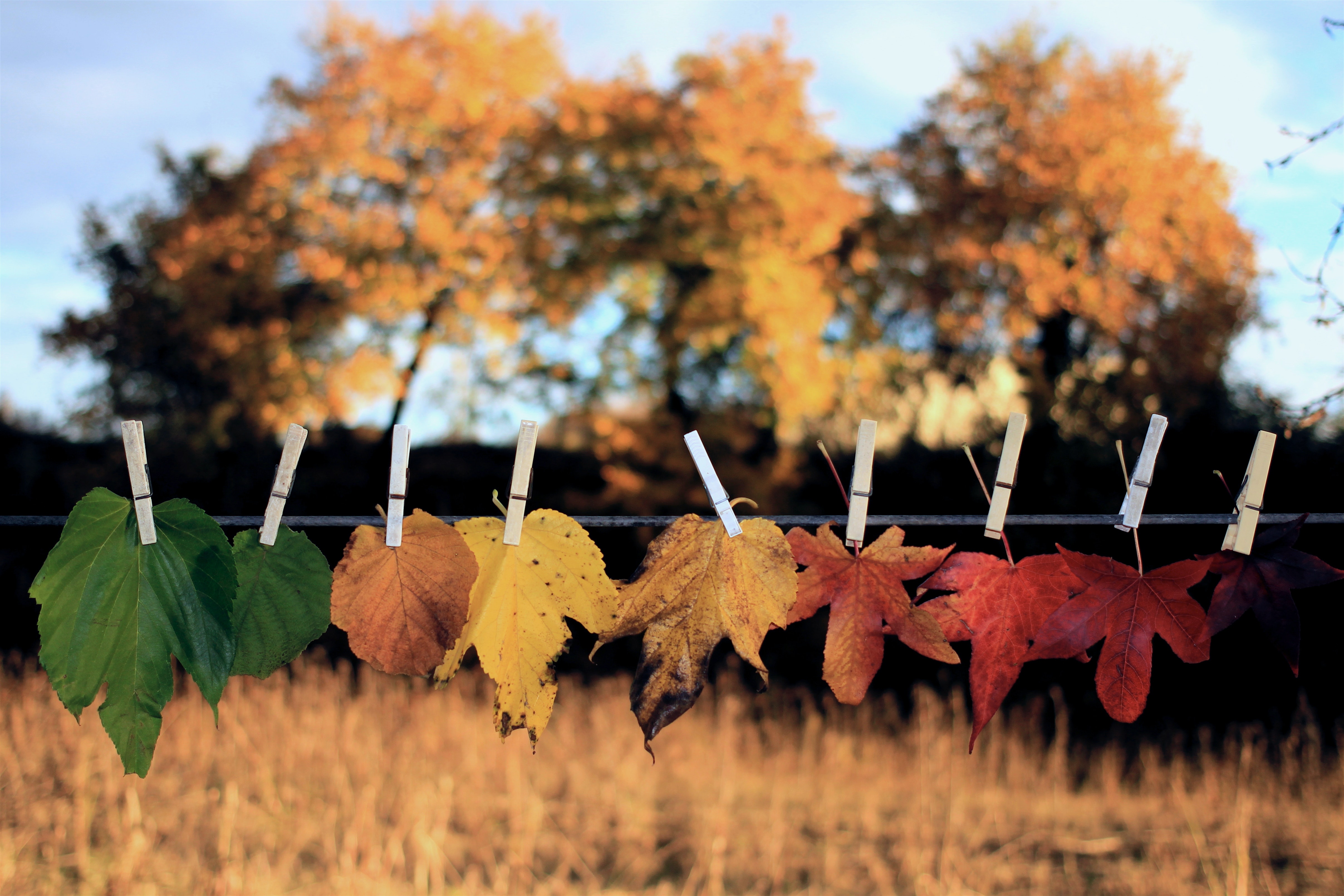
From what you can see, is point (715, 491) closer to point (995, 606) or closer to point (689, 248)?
point (995, 606)

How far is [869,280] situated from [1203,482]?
580 cm

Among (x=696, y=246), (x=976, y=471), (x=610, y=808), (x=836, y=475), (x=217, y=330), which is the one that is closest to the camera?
(x=976, y=471)

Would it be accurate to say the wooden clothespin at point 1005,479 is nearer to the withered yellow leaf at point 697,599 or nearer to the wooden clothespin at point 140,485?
the withered yellow leaf at point 697,599

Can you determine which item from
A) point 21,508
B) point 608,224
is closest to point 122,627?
point 21,508

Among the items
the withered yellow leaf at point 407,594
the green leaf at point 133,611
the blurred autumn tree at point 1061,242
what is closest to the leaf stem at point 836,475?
the withered yellow leaf at point 407,594

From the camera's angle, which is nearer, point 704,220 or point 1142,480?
point 1142,480

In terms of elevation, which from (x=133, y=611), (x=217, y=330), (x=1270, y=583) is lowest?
(x=133, y=611)

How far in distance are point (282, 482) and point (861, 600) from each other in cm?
79

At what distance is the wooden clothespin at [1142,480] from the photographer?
1.21 m

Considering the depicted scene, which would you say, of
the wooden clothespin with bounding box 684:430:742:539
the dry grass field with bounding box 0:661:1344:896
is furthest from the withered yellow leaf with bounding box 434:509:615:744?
the dry grass field with bounding box 0:661:1344:896

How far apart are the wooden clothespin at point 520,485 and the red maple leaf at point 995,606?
56cm

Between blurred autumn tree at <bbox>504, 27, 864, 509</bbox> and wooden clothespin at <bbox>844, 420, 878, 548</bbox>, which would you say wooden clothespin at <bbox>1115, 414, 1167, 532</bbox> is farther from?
blurred autumn tree at <bbox>504, 27, 864, 509</bbox>

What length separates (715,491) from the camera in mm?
1180

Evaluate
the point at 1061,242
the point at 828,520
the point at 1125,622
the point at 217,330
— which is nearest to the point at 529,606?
the point at 828,520
